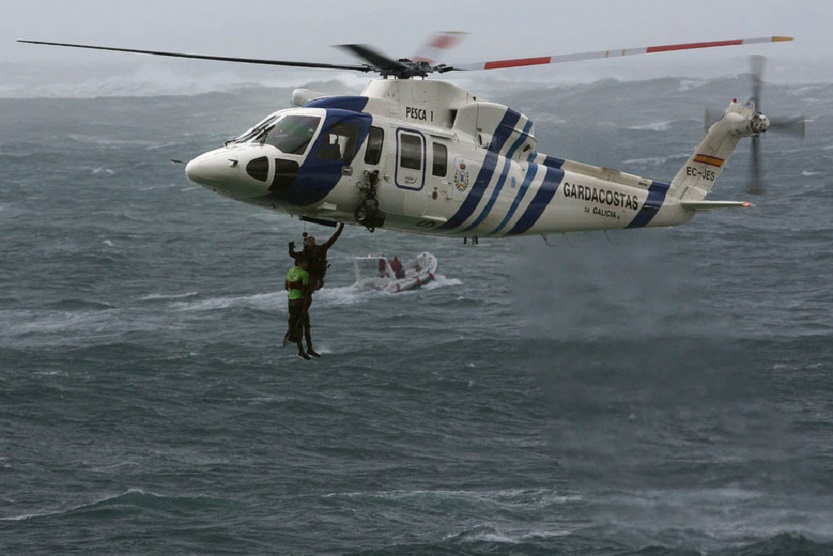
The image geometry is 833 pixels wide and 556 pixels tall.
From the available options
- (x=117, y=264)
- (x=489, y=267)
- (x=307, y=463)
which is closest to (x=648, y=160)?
(x=489, y=267)

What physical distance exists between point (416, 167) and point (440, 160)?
785 millimetres

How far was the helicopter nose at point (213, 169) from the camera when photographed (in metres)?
30.8

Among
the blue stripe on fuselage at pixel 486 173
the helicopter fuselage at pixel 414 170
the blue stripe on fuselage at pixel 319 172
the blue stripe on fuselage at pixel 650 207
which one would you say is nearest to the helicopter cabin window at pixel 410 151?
the helicopter fuselage at pixel 414 170

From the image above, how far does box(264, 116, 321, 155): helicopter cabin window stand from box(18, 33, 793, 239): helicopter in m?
0.02

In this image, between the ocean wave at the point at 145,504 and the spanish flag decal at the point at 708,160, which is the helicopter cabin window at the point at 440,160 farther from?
the ocean wave at the point at 145,504

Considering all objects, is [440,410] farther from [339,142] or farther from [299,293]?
[339,142]

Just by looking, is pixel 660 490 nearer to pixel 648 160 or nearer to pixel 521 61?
pixel 521 61

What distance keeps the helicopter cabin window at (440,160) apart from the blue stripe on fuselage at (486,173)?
3.53ft

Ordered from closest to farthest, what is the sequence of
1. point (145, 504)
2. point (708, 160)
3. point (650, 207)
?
1. point (650, 207)
2. point (708, 160)
3. point (145, 504)

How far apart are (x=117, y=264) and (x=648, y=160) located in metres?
75.3

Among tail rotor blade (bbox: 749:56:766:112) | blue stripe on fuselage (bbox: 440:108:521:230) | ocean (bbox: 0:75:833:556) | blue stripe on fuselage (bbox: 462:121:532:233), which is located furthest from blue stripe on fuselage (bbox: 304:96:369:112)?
ocean (bbox: 0:75:833:556)

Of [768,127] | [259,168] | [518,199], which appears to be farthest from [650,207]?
[259,168]

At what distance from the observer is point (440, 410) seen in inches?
3659

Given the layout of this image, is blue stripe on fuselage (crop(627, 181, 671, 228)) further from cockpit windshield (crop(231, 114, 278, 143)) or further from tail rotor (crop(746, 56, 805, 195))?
cockpit windshield (crop(231, 114, 278, 143))
